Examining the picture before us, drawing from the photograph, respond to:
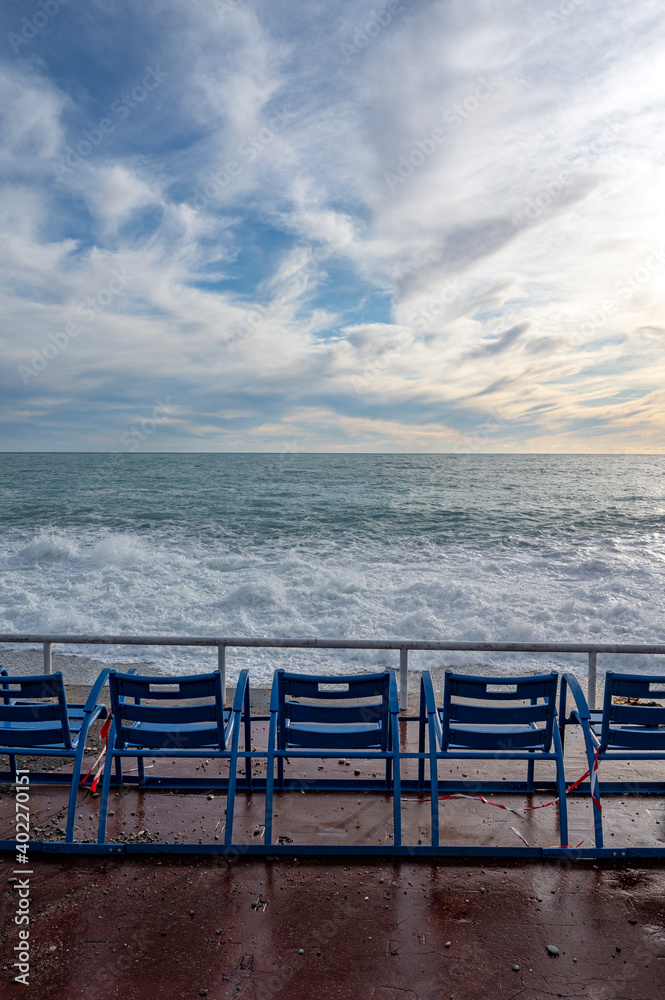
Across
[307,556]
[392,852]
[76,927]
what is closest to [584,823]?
[392,852]

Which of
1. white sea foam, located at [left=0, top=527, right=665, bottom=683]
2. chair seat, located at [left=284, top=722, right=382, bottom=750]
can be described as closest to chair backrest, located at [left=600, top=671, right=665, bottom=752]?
chair seat, located at [left=284, top=722, right=382, bottom=750]

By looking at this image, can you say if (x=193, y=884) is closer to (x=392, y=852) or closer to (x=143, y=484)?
(x=392, y=852)

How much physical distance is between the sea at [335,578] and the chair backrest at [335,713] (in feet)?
14.6

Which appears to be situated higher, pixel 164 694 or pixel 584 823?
pixel 164 694

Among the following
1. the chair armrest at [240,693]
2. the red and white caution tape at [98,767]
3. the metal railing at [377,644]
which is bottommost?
the red and white caution tape at [98,767]

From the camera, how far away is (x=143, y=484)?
4844cm

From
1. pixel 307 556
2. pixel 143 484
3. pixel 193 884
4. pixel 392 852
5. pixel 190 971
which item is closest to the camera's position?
pixel 190 971

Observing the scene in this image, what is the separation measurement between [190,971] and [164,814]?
132cm

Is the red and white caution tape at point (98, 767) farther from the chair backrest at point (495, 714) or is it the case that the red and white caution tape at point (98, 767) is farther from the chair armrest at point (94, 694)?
the chair backrest at point (495, 714)

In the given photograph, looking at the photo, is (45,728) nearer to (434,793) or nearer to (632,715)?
(434,793)

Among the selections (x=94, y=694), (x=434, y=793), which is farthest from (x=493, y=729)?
(x=94, y=694)

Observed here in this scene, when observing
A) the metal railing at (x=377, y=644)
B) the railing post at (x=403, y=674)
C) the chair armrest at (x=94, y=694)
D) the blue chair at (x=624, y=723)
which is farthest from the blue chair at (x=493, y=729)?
the chair armrest at (x=94, y=694)

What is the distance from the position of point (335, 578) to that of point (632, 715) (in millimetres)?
11441

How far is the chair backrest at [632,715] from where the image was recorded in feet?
11.3
